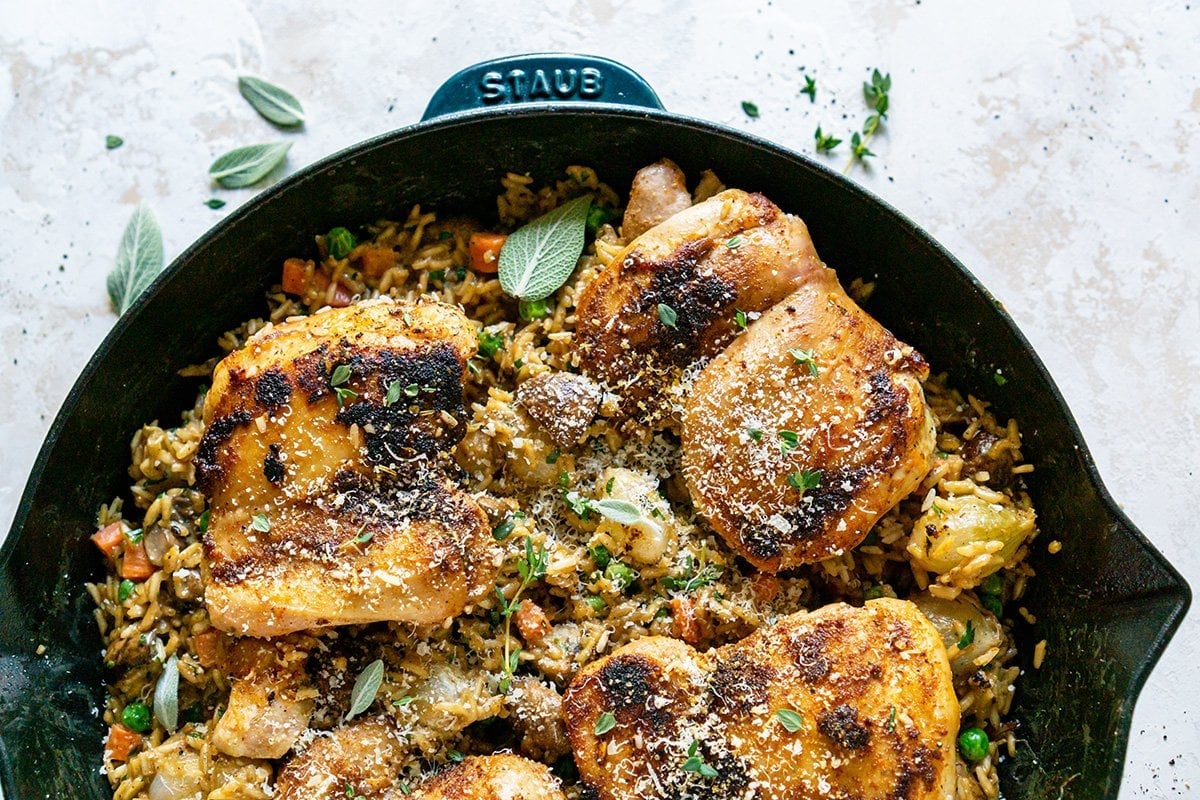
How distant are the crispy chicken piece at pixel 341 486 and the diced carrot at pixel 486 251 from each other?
436 mm

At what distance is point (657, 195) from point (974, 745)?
5.61ft

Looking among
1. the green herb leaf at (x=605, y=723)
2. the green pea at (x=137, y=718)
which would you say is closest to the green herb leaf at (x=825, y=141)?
the green herb leaf at (x=605, y=723)

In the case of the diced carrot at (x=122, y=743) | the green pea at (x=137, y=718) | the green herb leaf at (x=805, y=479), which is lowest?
the diced carrot at (x=122, y=743)

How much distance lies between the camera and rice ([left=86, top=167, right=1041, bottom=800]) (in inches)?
114

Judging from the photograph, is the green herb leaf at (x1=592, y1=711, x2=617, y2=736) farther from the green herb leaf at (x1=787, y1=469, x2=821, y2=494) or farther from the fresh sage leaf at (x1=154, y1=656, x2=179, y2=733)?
the fresh sage leaf at (x1=154, y1=656, x2=179, y2=733)

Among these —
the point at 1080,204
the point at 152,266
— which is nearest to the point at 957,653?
the point at 1080,204

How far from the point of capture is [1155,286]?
3.53 metres

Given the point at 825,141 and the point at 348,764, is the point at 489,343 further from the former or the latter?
the point at 825,141

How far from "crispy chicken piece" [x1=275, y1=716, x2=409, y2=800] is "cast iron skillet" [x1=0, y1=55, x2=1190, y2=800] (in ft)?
2.24

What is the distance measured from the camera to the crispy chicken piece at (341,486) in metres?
2.70

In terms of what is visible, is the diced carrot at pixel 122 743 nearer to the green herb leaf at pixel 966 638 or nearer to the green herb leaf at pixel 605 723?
the green herb leaf at pixel 605 723

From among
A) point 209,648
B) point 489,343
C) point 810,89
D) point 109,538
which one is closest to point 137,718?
point 209,648

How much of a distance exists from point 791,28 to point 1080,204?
108cm

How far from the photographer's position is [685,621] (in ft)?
9.62
